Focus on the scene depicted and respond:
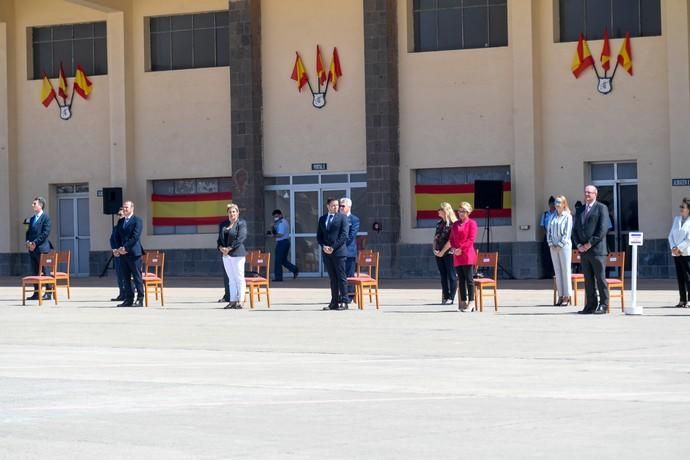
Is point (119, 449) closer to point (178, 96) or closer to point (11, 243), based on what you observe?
point (178, 96)

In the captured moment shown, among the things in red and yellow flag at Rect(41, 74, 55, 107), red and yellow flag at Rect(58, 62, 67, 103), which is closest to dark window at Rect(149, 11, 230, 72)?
red and yellow flag at Rect(58, 62, 67, 103)

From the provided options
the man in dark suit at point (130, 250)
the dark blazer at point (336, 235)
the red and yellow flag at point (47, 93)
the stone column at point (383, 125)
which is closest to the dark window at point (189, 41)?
the red and yellow flag at point (47, 93)

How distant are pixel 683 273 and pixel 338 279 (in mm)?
5450

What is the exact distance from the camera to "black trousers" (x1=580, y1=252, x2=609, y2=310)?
863 inches

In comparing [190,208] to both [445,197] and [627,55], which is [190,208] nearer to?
[445,197]

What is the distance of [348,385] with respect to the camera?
41.3 ft

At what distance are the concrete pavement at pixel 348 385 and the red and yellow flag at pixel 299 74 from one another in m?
15.2

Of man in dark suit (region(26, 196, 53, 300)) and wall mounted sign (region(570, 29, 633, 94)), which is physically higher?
wall mounted sign (region(570, 29, 633, 94))

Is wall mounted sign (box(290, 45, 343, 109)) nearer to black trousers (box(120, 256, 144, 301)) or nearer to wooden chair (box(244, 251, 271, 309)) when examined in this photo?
wooden chair (box(244, 251, 271, 309))

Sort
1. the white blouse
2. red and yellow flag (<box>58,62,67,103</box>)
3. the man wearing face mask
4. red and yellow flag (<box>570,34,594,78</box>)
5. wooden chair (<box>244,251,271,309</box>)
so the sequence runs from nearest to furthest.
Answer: the white blouse, wooden chair (<box>244,251,271,309</box>), red and yellow flag (<box>570,34,594,78</box>), the man wearing face mask, red and yellow flag (<box>58,62,67,103</box>)

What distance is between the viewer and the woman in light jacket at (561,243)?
919 inches

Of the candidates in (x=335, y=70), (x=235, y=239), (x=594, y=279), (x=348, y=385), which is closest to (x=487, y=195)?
(x=335, y=70)

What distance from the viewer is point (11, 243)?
41.6 metres

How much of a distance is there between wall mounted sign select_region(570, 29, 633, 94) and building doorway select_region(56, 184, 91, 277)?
14.2 metres
